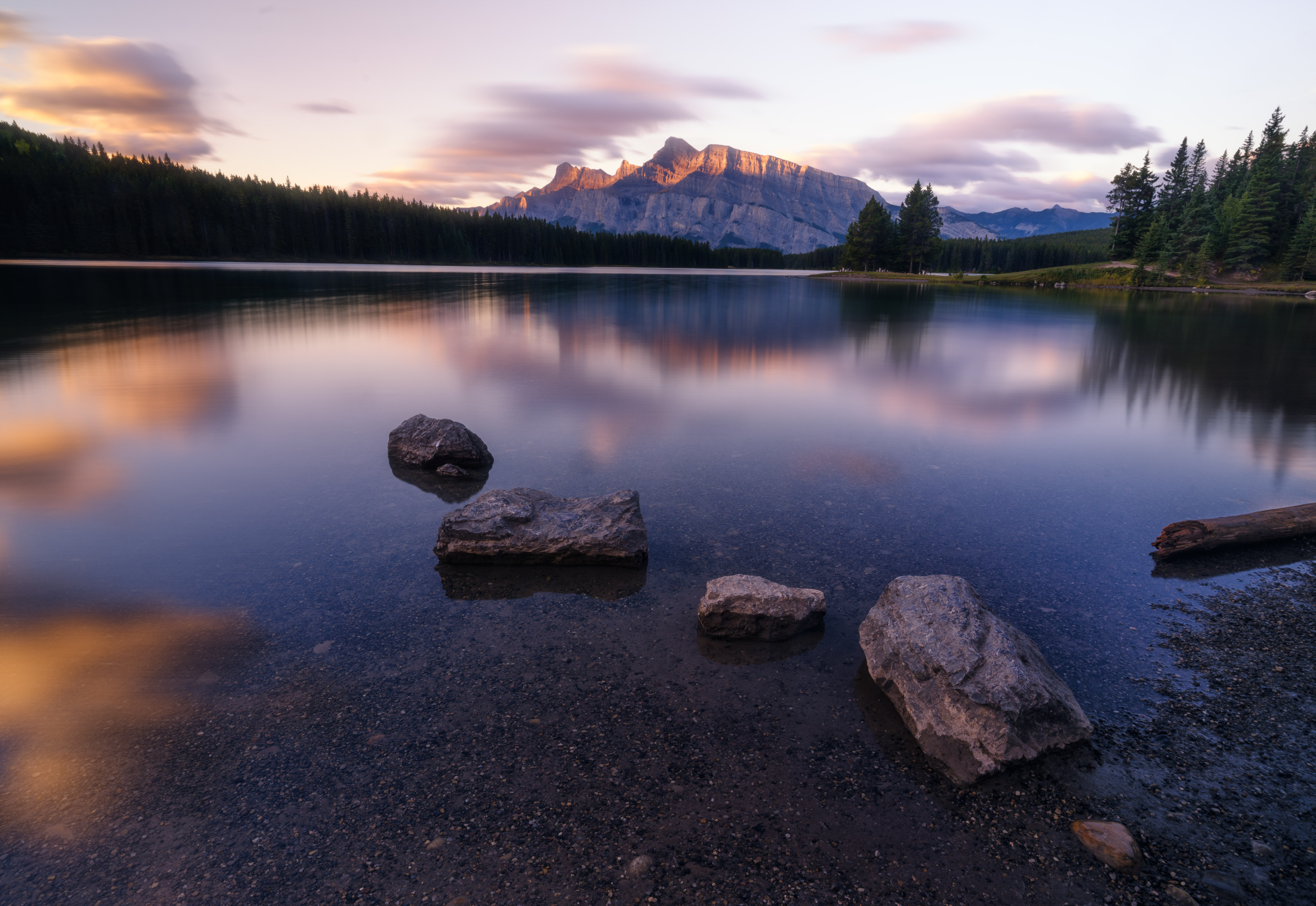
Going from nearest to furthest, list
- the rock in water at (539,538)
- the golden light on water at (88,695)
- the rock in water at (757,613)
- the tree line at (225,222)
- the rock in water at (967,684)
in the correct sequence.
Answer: the golden light on water at (88,695)
the rock in water at (967,684)
the rock in water at (757,613)
the rock in water at (539,538)
the tree line at (225,222)

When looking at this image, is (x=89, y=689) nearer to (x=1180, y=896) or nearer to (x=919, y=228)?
(x=1180, y=896)

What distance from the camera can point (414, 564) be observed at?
9.22 meters

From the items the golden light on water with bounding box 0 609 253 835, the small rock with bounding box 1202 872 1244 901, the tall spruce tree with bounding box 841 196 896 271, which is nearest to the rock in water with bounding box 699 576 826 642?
the small rock with bounding box 1202 872 1244 901

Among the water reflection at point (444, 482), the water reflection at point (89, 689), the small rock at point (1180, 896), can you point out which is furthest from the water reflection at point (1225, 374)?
the water reflection at point (89, 689)

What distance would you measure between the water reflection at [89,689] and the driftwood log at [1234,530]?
42.4ft

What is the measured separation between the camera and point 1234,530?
973 cm

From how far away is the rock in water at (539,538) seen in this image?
359 inches

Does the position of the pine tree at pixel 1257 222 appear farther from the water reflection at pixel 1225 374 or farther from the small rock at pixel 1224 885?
the small rock at pixel 1224 885

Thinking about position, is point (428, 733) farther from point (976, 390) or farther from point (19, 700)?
point (976, 390)

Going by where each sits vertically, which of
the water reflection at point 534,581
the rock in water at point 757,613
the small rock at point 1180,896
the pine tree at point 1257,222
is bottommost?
the small rock at point 1180,896

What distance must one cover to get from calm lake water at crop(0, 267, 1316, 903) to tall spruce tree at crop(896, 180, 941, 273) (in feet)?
390

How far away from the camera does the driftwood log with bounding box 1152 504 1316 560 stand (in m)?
9.48

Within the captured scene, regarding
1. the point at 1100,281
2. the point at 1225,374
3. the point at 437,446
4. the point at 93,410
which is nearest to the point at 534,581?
the point at 437,446

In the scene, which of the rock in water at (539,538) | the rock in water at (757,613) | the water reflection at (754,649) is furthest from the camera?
the rock in water at (539,538)
